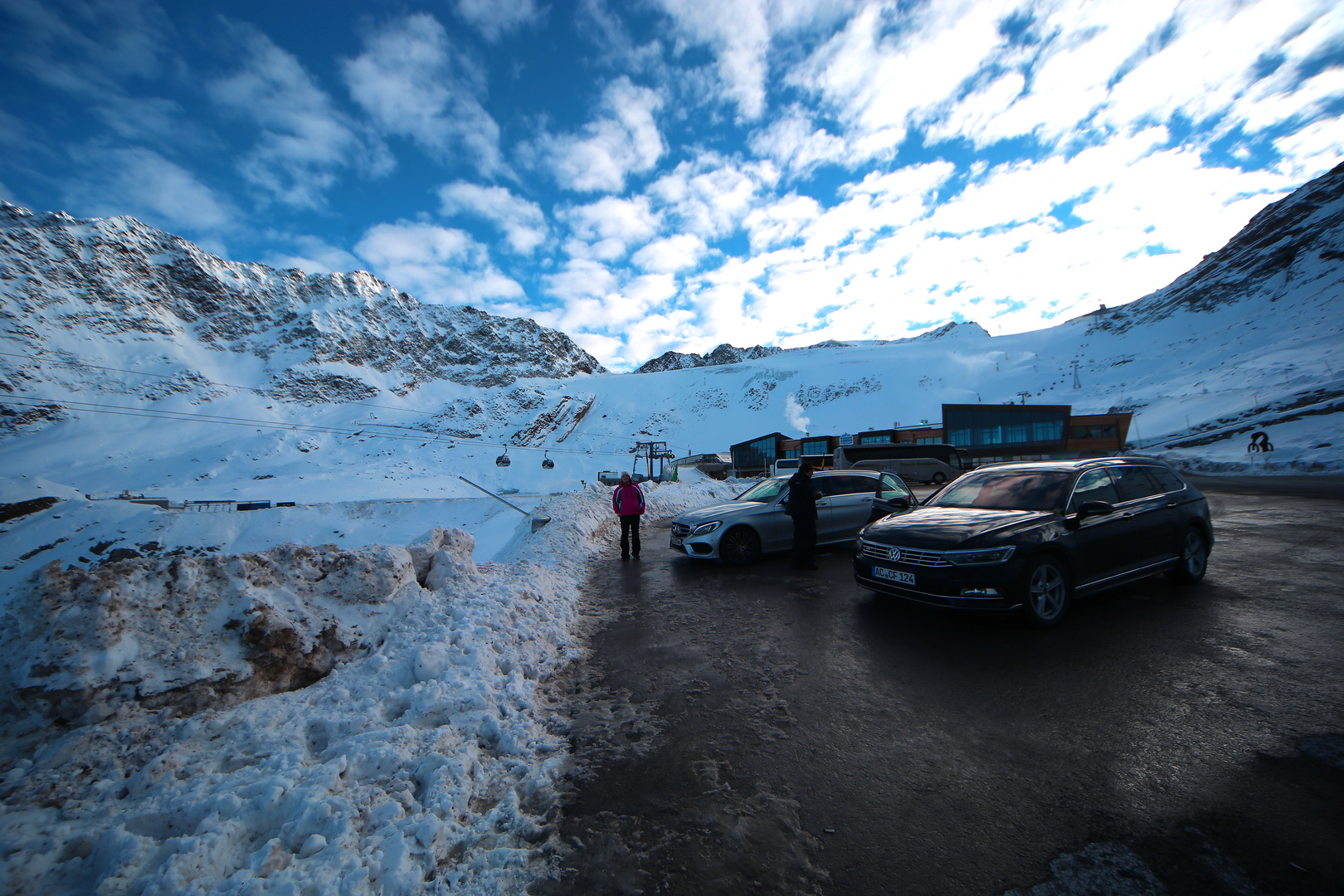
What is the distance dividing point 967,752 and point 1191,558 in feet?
18.6

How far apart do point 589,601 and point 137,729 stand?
4.47m

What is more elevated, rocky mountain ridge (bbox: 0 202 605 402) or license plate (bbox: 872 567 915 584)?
rocky mountain ridge (bbox: 0 202 605 402)

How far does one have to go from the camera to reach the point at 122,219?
14412 cm

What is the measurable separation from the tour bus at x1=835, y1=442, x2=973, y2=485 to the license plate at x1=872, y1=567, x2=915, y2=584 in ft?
78.7

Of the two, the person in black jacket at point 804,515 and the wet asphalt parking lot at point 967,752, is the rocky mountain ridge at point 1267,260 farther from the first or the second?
the wet asphalt parking lot at point 967,752

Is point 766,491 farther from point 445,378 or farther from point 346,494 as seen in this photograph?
point 445,378

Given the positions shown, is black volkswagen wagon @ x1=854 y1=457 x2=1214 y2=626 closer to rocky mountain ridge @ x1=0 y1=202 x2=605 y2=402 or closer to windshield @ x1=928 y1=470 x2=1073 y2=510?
windshield @ x1=928 y1=470 x2=1073 y2=510

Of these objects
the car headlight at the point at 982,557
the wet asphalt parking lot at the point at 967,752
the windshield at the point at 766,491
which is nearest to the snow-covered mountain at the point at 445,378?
the windshield at the point at 766,491

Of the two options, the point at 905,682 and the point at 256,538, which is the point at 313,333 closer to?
the point at 256,538

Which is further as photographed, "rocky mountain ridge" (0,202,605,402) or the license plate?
"rocky mountain ridge" (0,202,605,402)

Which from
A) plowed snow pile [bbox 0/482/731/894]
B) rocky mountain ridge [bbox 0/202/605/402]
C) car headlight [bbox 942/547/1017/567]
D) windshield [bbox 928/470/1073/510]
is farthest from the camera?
rocky mountain ridge [bbox 0/202/605/402]

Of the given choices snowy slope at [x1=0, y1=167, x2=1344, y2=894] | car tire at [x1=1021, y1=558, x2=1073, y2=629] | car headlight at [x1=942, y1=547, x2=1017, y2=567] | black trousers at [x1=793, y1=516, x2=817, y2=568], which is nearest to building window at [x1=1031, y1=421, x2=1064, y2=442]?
snowy slope at [x1=0, y1=167, x2=1344, y2=894]

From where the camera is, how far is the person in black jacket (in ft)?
26.4

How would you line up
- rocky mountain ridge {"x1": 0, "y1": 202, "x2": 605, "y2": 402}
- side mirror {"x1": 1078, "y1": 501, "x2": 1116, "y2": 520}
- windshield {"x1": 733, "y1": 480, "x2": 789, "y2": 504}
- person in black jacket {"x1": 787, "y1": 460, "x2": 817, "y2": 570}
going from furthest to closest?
rocky mountain ridge {"x1": 0, "y1": 202, "x2": 605, "y2": 402}
windshield {"x1": 733, "y1": 480, "x2": 789, "y2": 504}
person in black jacket {"x1": 787, "y1": 460, "x2": 817, "y2": 570}
side mirror {"x1": 1078, "y1": 501, "x2": 1116, "y2": 520}
